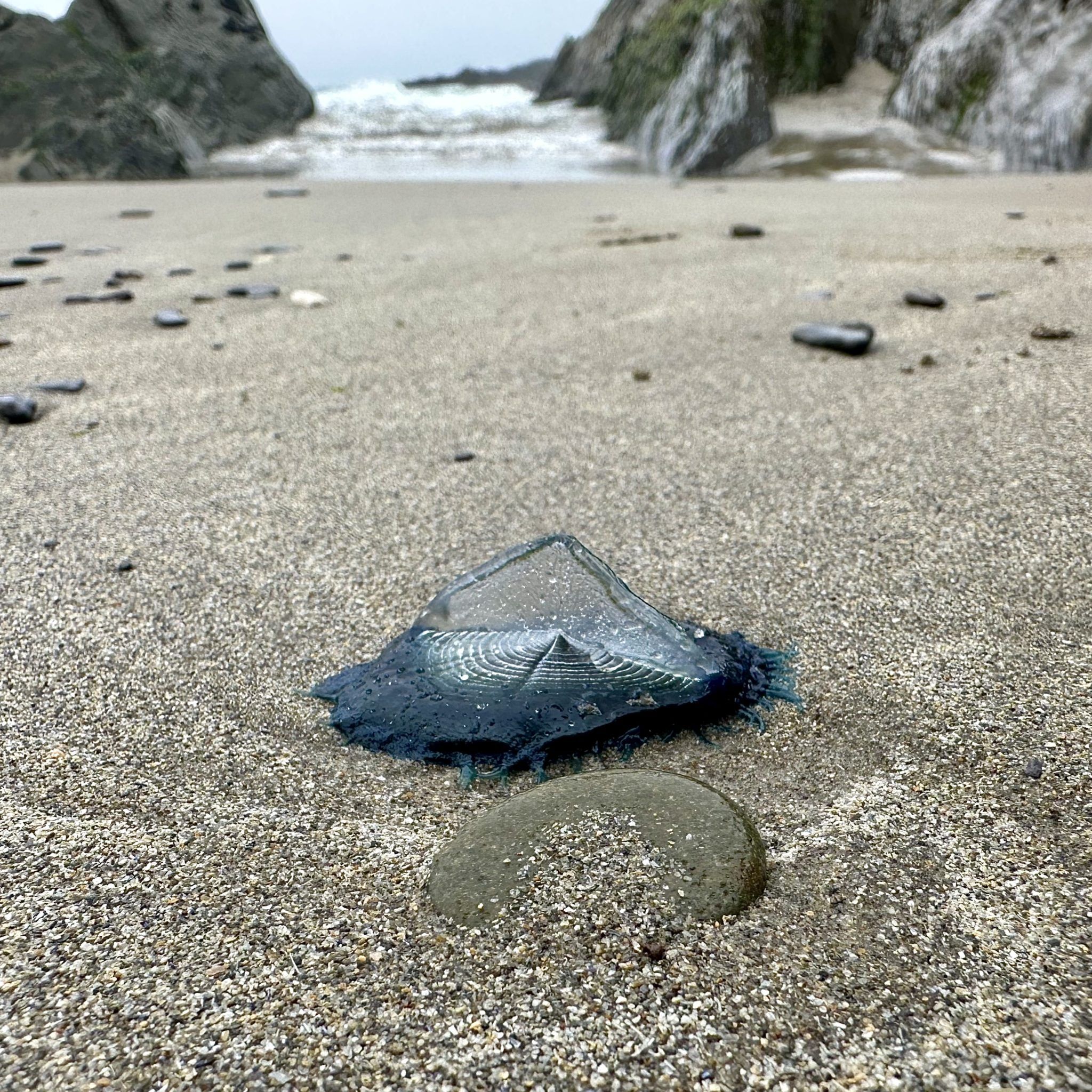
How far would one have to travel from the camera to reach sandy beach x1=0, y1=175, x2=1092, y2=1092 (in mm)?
946

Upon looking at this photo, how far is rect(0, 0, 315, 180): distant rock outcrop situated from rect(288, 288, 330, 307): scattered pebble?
703 cm

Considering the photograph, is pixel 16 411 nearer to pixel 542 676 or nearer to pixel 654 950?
pixel 542 676

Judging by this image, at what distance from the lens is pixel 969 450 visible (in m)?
2.33

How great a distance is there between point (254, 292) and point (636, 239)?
6.63 feet

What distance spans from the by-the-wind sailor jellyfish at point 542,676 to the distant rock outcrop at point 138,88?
9878mm

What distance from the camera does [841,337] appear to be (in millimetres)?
3037

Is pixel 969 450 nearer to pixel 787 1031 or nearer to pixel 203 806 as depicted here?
pixel 787 1031

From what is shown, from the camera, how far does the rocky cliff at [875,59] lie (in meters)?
7.54

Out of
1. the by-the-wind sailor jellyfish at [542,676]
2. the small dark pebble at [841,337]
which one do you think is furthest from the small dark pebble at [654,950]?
the small dark pebble at [841,337]

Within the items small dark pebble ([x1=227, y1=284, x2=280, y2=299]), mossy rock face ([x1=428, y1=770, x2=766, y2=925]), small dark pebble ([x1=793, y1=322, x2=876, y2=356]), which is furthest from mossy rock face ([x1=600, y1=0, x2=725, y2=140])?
mossy rock face ([x1=428, y1=770, x2=766, y2=925])

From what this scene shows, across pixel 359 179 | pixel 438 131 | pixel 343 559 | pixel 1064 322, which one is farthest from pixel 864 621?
pixel 438 131

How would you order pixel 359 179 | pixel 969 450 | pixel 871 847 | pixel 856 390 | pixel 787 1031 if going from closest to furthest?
pixel 787 1031
pixel 871 847
pixel 969 450
pixel 856 390
pixel 359 179

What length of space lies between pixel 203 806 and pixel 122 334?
9.26 feet

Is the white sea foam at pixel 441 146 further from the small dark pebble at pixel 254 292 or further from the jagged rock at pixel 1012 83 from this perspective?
the small dark pebble at pixel 254 292
